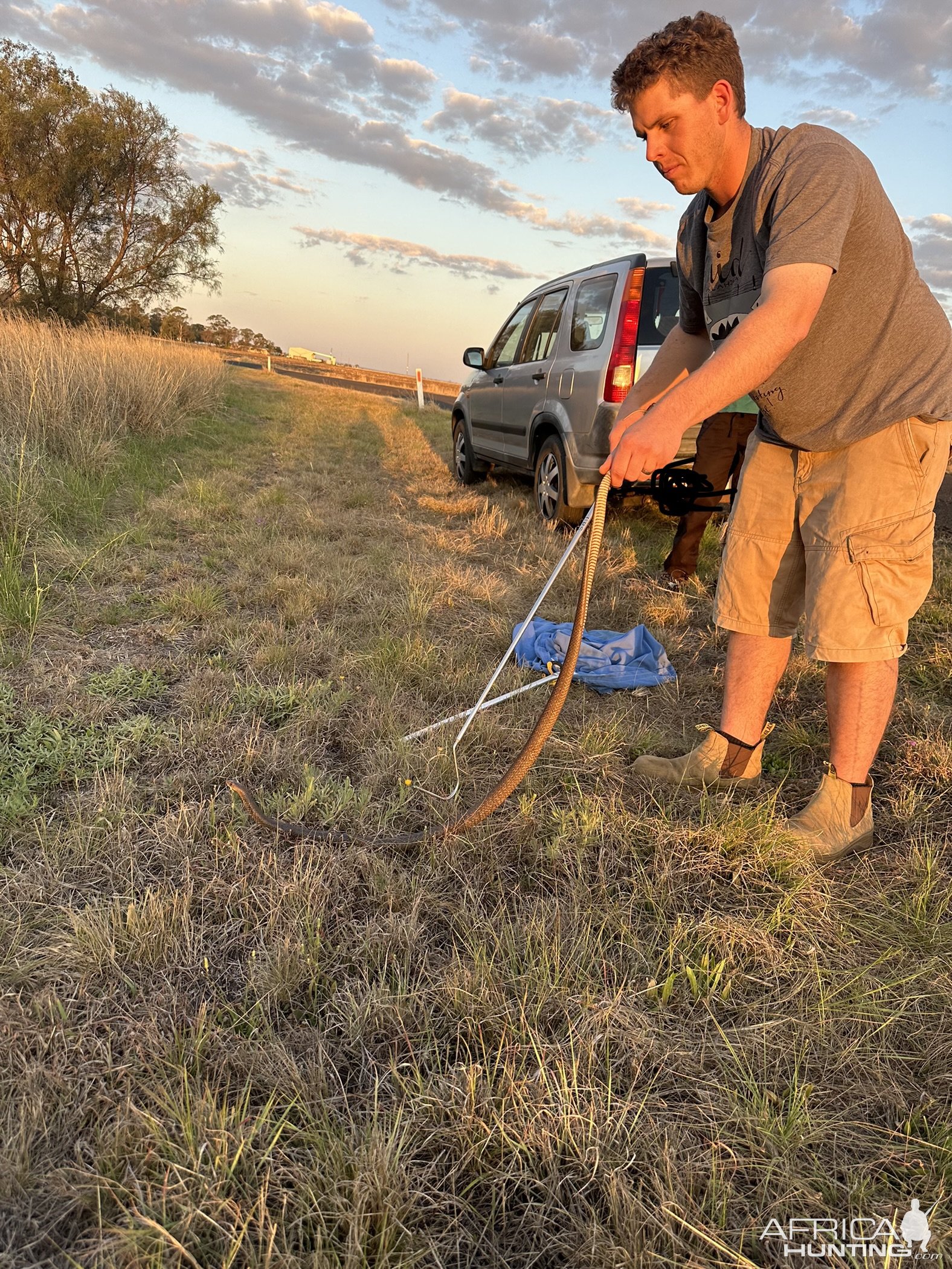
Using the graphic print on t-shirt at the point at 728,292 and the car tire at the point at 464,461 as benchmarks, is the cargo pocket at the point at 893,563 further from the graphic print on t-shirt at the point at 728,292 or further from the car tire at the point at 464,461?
the car tire at the point at 464,461

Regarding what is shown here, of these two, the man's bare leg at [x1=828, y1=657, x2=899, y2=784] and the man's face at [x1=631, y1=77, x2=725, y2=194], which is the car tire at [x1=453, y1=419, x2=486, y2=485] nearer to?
the man's face at [x1=631, y1=77, x2=725, y2=194]

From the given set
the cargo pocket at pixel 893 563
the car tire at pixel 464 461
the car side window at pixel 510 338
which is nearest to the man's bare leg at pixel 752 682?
the cargo pocket at pixel 893 563

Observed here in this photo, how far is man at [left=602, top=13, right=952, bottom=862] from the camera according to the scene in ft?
5.47

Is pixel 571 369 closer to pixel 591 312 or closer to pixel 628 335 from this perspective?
pixel 591 312

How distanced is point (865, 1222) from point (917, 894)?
0.96m

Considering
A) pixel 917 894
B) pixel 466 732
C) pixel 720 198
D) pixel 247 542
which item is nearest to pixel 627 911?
pixel 917 894

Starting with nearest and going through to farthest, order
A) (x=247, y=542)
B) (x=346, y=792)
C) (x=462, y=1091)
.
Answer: (x=462, y=1091) < (x=346, y=792) < (x=247, y=542)

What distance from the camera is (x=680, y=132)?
1922 mm

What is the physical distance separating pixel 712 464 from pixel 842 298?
2754mm

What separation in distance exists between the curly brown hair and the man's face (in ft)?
0.07

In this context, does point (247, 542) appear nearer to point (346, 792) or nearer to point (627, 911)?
point (346, 792)

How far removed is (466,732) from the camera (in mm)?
2707

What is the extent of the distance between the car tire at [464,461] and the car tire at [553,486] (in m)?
2.25

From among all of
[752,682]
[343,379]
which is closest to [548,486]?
[752,682]
